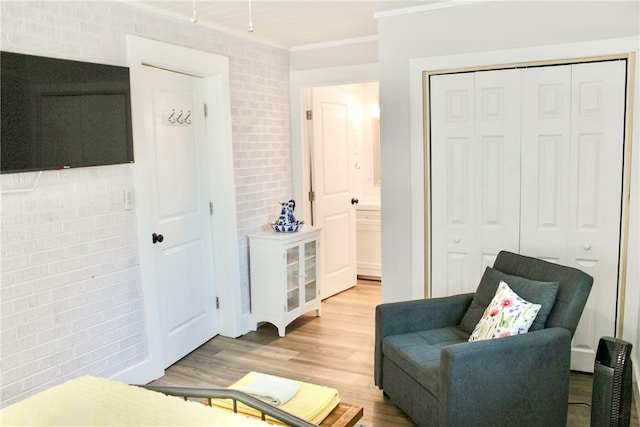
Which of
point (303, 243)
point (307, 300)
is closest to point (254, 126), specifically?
point (303, 243)

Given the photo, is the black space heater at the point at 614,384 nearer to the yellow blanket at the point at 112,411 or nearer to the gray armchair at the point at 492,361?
the gray armchair at the point at 492,361

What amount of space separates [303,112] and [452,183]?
1.83 metres

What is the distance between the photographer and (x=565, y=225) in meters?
3.45

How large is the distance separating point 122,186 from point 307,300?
1985 millimetres

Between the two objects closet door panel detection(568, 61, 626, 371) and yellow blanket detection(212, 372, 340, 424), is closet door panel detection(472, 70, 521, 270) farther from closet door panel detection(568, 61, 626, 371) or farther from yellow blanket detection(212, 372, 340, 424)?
yellow blanket detection(212, 372, 340, 424)

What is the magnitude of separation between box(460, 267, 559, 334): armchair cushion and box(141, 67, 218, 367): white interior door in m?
1.98

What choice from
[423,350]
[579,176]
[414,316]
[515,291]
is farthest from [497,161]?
[423,350]

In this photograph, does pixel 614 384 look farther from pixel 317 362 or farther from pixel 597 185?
pixel 317 362

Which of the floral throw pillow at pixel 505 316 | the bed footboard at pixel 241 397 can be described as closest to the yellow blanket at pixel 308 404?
the bed footboard at pixel 241 397

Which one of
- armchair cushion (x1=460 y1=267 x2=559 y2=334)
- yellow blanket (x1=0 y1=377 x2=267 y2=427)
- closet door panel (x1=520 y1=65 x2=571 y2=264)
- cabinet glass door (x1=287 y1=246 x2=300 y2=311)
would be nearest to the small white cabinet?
cabinet glass door (x1=287 y1=246 x2=300 y2=311)

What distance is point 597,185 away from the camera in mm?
3350

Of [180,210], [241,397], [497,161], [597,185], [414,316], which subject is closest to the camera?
[241,397]

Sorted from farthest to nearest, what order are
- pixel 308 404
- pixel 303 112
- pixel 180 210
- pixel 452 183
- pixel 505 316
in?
pixel 303 112, pixel 180 210, pixel 452 183, pixel 505 316, pixel 308 404

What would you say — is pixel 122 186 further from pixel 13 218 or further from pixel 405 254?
pixel 405 254
